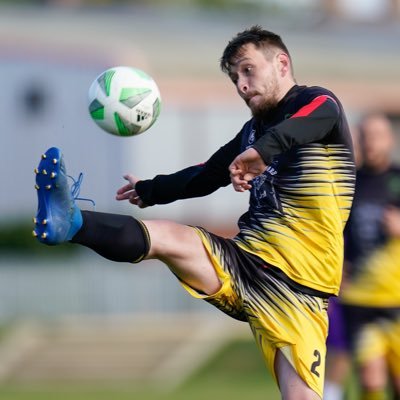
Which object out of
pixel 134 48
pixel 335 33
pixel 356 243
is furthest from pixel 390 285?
pixel 335 33

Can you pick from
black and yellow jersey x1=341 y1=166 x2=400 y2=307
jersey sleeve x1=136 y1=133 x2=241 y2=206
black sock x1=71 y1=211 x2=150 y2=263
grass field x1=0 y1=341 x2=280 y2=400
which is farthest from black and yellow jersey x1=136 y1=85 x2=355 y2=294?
grass field x1=0 y1=341 x2=280 y2=400

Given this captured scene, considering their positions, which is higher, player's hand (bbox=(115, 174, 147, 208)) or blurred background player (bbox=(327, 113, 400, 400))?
player's hand (bbox=(115, 174, 147, 208))

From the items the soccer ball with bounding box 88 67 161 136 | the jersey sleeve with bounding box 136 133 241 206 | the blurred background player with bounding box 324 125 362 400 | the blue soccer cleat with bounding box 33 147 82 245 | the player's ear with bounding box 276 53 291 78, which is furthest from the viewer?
the blurred background player with bounding box 324 125 362 400

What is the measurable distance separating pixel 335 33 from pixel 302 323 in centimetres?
3143

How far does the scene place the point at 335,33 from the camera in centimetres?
3838

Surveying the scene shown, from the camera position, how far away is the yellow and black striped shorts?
7.56m

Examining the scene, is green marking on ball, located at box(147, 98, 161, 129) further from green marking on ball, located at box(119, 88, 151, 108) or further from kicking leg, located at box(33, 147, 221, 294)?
kicking leg, located at box(33, 147, 221, 294)

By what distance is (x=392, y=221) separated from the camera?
11.5m

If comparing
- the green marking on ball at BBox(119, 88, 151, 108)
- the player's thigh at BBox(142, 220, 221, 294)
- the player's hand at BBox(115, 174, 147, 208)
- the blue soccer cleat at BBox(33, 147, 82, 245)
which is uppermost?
the green marking on ball at BBox(119, 88, 151, 108)

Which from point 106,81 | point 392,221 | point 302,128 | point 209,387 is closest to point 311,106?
point 302,128

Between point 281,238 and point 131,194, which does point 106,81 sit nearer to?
point 131,194

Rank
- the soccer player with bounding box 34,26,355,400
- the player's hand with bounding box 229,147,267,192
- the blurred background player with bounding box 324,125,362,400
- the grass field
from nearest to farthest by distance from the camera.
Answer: the player's hand with bounding box 229,147,267,192
the soccer player with bounding box 34,26,355,400
the blurred background player with bounding box 324,125,362,400
the grass field

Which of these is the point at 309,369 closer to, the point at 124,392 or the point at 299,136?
the point at 299,136

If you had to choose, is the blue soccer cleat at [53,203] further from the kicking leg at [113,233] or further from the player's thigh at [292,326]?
the player's thigh at [292,326]
